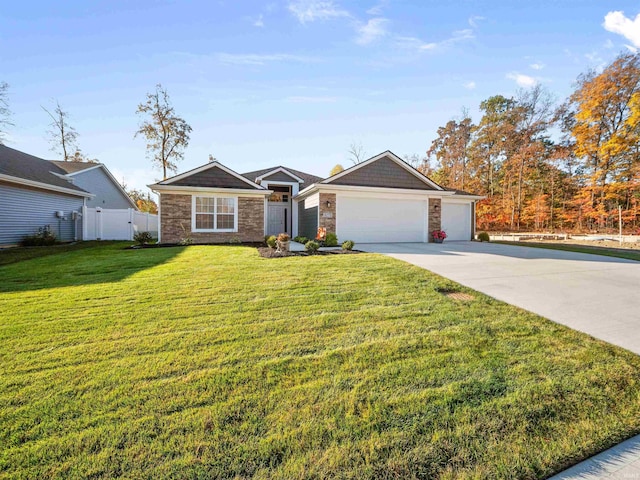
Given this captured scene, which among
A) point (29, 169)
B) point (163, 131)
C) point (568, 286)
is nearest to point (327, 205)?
point (568, 286)

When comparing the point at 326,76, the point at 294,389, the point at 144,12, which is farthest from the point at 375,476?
the point at 326,76

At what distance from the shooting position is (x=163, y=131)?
82.1 feet

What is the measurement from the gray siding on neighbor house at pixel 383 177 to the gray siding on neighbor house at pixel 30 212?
45.1 feet

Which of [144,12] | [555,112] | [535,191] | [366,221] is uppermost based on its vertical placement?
[555,112]

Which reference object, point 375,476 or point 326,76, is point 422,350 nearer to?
point 375,476

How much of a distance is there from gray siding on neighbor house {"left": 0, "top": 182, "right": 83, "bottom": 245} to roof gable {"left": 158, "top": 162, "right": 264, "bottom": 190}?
6.27m

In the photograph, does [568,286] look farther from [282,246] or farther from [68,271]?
[68,271]

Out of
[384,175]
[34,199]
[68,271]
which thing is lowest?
[68,271]

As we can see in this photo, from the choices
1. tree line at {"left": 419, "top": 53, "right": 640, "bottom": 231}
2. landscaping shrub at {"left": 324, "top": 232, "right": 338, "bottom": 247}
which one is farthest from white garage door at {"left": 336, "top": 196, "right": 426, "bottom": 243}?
tree line at {"left": 419, "top": 53, "right": 640, "bottom": 231}

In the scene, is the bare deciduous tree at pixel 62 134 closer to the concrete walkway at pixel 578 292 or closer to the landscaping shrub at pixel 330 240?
the landscaping shrub at pixel 330 240

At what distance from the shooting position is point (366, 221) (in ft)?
44.4

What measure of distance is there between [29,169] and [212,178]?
925cm

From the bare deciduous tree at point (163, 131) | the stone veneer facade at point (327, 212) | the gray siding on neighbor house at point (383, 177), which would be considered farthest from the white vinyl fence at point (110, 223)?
the gray siding on neighbor house at point (383, 177)

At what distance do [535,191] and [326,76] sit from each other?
25.8 meters
